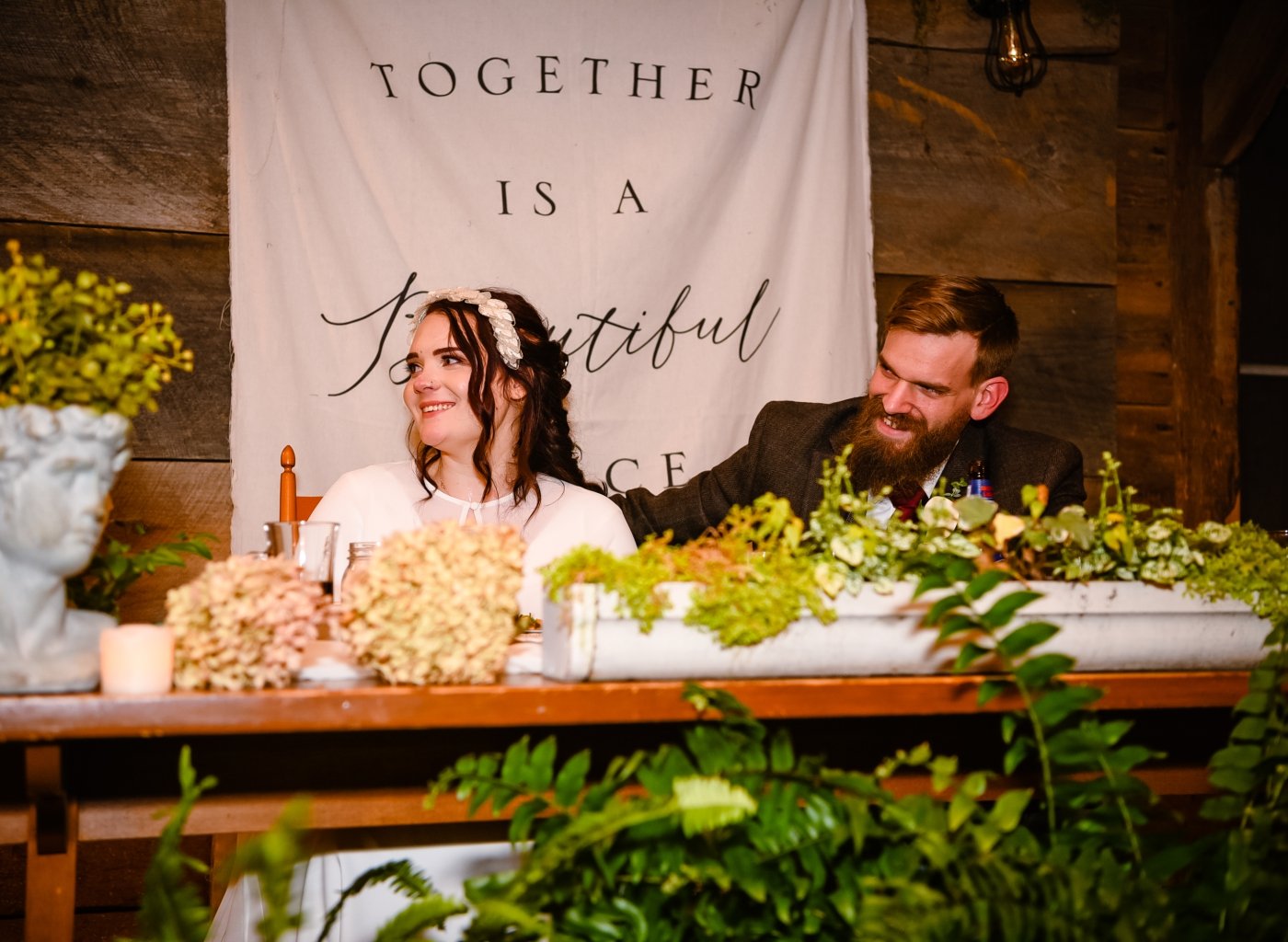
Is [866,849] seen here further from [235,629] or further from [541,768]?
[235,629]

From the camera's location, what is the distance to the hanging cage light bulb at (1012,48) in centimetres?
294

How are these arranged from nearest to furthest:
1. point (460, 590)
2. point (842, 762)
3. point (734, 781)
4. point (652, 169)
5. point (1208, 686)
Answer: point (734, 781) → point (460, 590) → point (1208, 686) → point (842, 762) → point (652, 169)

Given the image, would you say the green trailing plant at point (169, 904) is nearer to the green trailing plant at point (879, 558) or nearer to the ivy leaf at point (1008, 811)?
the green trailing plant at point (879, 558)

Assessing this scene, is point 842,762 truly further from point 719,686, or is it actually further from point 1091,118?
point 1091,118

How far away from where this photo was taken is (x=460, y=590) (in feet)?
3.67

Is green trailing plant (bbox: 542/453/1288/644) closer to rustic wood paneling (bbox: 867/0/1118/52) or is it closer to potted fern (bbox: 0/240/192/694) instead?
potted fern (bbox: 0/240/192/694)

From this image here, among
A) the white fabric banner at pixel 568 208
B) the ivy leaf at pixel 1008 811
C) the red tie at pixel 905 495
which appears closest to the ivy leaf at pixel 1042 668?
the ivy leaf at pixel 1008 811

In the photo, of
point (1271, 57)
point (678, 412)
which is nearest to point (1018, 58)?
point (1271, 57)

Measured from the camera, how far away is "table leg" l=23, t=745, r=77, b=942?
1.16 metres

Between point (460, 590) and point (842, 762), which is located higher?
point (460, 590)

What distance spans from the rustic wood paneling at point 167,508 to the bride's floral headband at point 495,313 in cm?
66

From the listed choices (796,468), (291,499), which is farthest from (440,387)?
(796,468)

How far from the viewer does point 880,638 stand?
3.98ft

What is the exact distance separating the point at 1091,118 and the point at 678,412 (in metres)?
1.44
